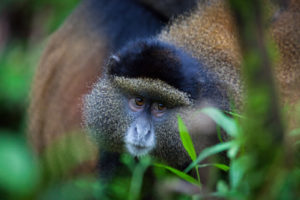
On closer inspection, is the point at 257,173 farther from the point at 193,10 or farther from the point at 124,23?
the point at 124,23

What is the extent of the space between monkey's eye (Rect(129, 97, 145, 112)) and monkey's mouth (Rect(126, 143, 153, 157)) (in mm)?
171

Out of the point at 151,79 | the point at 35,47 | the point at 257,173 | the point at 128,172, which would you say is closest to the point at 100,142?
the point at 128,172

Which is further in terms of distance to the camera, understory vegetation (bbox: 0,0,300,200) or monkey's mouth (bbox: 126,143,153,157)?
monkey's mouth (bbox: 126,143,153,157)

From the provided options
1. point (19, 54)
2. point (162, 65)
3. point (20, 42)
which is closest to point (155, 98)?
point (162, 65)

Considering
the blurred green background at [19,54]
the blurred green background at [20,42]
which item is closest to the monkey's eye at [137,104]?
the blurred green background at [19,54]

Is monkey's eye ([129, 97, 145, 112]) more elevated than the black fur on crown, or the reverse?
the black fur on crown

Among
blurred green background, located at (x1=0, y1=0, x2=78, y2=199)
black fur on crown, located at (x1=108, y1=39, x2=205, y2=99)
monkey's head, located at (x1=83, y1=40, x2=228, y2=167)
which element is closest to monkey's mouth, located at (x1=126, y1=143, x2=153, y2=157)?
monkey's head, located at (x1=83, y1=40, x2=228, y2=167)

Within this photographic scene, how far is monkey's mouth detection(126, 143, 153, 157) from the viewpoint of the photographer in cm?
200

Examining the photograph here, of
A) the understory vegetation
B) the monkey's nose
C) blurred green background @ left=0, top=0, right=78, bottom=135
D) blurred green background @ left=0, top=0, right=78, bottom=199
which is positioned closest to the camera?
the understory vegetation

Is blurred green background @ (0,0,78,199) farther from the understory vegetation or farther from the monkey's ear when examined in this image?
the monkey's ear

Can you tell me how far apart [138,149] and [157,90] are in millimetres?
274

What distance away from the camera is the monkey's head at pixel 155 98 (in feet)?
6.55

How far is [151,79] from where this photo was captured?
79.4 inches

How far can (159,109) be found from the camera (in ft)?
6.77
